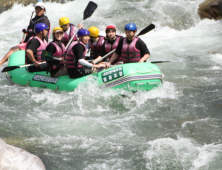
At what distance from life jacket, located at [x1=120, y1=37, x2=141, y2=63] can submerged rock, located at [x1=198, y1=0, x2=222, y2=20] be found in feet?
26.6

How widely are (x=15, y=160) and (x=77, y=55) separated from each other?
299 cm

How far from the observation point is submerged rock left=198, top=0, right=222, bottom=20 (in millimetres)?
12352

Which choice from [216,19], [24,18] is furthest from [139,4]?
[24,18]

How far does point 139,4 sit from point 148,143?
10581 mm

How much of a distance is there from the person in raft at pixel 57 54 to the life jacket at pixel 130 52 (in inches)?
49.1

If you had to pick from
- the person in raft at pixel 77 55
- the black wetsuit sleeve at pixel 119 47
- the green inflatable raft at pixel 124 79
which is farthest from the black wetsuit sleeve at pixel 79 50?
the black wetsuit sleeve at pixel 119 47

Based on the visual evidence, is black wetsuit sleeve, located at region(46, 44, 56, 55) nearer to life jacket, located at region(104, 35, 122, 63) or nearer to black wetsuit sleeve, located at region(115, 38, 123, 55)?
life jacket, located at region(104, 35, 122, 63)

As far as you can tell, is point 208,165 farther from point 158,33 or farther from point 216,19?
point 216,19

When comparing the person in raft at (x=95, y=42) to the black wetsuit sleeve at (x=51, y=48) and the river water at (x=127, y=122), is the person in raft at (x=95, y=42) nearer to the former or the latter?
the black wetsuit sleeve at (x=51, y=48)

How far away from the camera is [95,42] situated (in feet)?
21.6

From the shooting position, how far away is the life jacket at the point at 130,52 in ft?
18.5

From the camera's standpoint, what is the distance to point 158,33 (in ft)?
39.0

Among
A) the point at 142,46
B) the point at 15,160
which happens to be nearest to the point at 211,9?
the point at 142,46

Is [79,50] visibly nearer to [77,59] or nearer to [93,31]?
[77,59]
